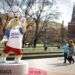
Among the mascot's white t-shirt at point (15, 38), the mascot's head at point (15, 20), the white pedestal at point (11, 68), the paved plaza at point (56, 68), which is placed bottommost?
the paved plaza at point (56, 68)

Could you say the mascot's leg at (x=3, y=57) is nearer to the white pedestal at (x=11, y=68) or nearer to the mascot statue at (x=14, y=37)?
the mascot statue at (x=14, y=37)

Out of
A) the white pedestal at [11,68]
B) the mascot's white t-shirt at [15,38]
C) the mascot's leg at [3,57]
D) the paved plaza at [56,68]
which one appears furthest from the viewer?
→ the paved plaza at [56,68]

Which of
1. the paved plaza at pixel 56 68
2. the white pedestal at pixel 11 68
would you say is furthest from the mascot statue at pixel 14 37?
the paved plaza at pixel 56 68

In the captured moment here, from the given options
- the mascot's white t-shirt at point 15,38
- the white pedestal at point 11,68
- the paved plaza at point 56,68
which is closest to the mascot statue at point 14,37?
the mascot's white t-shirt at point 15,38

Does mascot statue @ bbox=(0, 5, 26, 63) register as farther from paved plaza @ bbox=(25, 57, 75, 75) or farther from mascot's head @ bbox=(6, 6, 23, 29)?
paved plaza @ bbox=(25, 57, 75, 75)

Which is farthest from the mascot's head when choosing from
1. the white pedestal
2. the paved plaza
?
the paved plaza

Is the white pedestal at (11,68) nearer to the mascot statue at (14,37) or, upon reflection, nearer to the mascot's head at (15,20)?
the mascot statue at (14,37)

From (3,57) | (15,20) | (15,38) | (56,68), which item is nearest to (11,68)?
(3,57)

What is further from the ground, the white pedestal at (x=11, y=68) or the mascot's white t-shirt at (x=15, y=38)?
the mascot's white t-shirt at (x=15, y=38)

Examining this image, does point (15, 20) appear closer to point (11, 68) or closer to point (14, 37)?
point (14, 37)

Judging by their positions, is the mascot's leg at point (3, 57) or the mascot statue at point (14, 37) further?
the mascot's leg at point (3, 57)

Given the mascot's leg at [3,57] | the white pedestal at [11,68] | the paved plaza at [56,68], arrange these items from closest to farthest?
the white pedestal at [11,68] < the mascot's leg at [3,57] < the paved plaza at [56,68]

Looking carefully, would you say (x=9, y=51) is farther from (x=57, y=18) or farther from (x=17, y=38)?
(x=57, y=18)

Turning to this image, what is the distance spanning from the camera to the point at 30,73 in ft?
42.2
